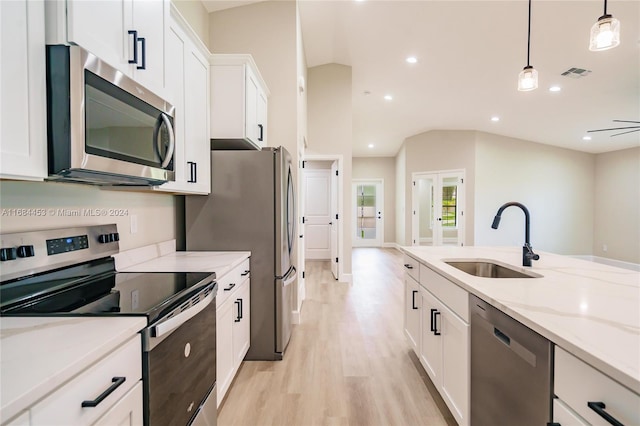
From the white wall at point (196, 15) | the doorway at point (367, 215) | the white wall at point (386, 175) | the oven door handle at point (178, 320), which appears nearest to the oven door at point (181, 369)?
the oven door handle at point (178, 320)

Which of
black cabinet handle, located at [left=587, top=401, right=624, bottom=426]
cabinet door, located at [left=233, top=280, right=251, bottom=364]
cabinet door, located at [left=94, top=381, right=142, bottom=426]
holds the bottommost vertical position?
cabinet door, located at [left=233, top=280, right=251, bottom=364]

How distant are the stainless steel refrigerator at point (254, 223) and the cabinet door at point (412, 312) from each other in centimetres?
105

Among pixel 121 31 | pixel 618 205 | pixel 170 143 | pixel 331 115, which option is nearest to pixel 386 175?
pixel 331 115

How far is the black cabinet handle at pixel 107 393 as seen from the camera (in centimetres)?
77

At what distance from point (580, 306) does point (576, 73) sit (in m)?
4.59

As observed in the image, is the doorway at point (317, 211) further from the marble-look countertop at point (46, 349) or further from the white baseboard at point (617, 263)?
the marble-look countertop at point (46, 349)

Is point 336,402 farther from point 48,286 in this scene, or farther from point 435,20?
point 435,20

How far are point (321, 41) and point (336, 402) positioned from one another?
445cm

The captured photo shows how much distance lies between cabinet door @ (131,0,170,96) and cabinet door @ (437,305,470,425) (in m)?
1.94

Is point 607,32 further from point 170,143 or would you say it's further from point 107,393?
point 107,393

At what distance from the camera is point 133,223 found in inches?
76.9

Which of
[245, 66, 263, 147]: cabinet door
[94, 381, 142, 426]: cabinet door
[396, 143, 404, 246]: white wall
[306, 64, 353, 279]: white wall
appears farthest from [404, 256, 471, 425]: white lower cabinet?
[396, 143, 404, 246]: white wall

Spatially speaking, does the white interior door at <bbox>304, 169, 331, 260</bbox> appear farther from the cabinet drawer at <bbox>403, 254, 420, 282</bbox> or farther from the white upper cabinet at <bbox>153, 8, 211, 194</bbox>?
the white upper cabinet at <bbox>153, 8, 211, 194</bbox>

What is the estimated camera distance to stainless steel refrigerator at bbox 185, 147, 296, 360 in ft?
8.16
